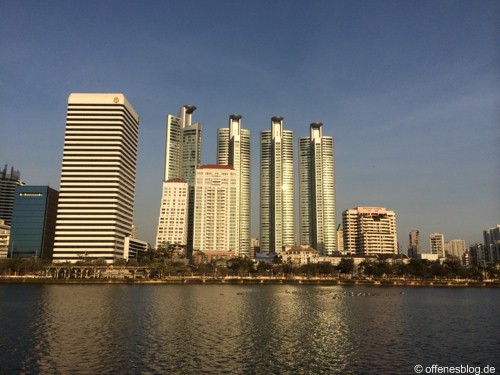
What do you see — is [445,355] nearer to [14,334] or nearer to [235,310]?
[235,310]

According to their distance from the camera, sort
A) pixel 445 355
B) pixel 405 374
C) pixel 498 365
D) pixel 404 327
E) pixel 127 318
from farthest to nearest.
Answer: pixel 127 318
pixel 404 327
pixel 445 355
pixel 498 365
pixel 405 374

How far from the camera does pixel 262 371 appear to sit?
46.2 m

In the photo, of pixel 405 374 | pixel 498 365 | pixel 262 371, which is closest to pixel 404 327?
pixel 498 365

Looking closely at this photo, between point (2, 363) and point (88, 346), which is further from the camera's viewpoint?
point (88, 346)

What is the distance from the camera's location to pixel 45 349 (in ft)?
179

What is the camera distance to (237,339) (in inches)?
2484

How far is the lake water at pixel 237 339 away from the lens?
4838 cm

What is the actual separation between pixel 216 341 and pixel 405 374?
27486 mm

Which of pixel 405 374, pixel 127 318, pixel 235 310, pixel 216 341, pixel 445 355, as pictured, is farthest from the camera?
pixel 235 310

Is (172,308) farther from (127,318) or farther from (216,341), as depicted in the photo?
(216,341)

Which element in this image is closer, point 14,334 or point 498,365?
point 498,365

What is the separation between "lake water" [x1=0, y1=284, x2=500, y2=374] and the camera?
48.4 metres

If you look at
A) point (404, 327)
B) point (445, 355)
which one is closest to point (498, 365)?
point (445, 355)

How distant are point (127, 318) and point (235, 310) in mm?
26331
